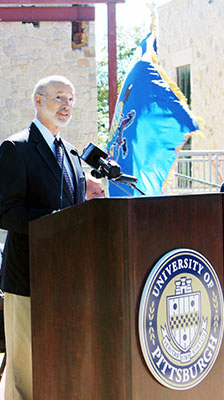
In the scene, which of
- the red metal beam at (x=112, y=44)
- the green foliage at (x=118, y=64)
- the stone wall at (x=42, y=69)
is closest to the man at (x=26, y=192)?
the red metal beam at (x=112, y=44)

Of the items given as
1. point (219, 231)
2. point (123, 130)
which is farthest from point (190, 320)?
point (123, 130)

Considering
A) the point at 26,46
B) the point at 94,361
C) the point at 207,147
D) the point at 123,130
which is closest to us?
the point at 94,361

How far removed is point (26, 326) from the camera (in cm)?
256

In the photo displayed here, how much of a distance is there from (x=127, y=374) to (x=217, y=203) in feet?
1.74

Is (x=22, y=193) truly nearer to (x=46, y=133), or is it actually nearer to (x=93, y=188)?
(x=46, y=133)

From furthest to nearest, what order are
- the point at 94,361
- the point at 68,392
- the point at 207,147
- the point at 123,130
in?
1. the point at 207,147
2. the point at 123,130
3. the point at 68,392
4. the point at 94,361

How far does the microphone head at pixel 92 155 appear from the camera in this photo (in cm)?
232

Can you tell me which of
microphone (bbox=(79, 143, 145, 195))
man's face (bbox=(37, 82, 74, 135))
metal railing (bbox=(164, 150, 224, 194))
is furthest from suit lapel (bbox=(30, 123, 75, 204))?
metal railing (bbox=(164, 150, 224, 194))

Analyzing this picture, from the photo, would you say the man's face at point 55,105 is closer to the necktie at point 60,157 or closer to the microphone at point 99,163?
the necktie at point 60,157

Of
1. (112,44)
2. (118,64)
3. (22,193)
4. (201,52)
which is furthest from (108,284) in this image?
(118,64)

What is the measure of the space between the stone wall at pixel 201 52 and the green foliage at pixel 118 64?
5586mm

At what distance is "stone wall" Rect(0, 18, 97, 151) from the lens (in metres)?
8.55

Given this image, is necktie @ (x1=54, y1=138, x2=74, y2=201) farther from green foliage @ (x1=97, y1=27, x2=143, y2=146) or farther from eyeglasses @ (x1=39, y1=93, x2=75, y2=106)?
green foliage @ (x1=97, y1=27, x2=143, y2=146)

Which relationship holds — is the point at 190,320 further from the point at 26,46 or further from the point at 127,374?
the point at 26,46
